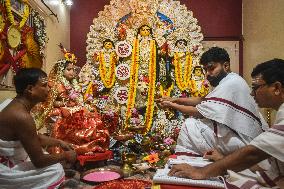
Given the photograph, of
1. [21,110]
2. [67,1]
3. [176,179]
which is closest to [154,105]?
[67,1]

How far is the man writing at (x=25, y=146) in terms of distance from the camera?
2.43m

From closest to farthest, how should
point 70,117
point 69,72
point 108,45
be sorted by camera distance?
point 70,117
point 69,72
point 108,45

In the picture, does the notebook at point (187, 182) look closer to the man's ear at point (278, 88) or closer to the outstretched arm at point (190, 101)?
the man's ear at point (278, 88)

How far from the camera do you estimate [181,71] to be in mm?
→ 7453

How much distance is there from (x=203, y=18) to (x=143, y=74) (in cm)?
250

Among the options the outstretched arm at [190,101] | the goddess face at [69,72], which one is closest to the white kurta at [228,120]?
the outstretched arm at [190,101]

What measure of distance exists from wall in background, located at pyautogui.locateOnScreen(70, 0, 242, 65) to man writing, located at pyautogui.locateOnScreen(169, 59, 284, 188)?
21.8 ft

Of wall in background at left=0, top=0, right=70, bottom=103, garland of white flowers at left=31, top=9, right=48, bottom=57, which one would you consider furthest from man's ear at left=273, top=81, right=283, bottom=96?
wall in background at left=0, top=0, right=70, bottom=103

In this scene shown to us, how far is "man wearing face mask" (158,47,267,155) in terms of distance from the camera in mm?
2980

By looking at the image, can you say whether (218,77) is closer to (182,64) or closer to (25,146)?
(25,146)

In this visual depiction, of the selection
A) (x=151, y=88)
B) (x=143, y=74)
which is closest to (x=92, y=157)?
(x=151, y=88)

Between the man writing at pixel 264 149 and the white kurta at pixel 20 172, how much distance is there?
1264 mm

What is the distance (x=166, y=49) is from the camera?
7.55 meters

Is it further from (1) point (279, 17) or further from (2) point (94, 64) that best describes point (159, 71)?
(1) point (279, 17)
